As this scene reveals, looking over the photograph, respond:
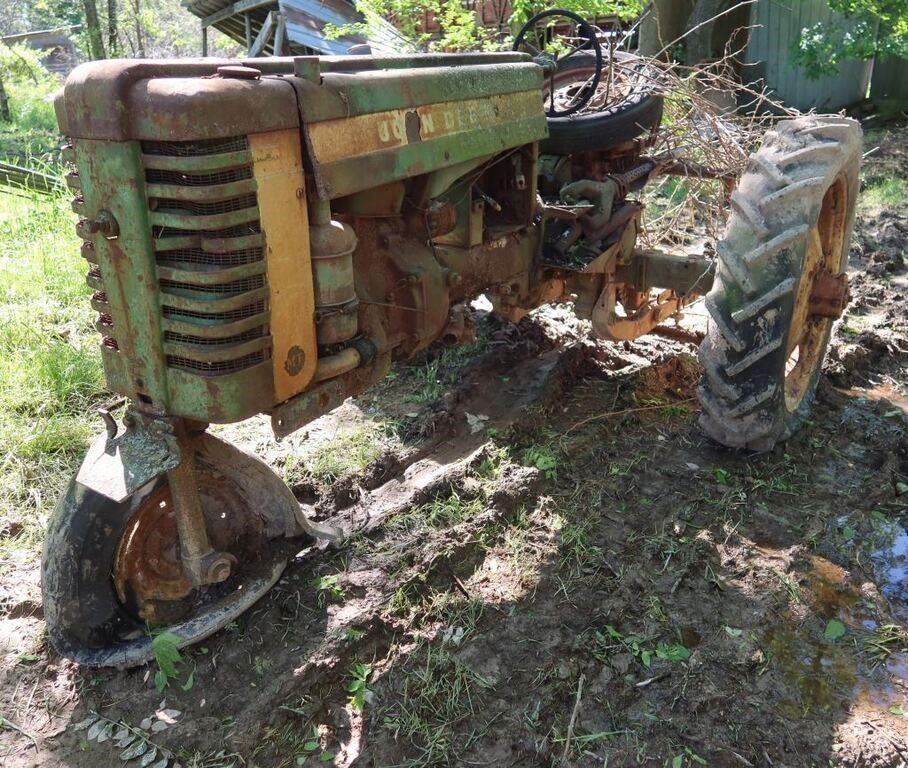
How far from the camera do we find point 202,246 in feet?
7.04

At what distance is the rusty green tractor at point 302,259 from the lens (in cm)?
213

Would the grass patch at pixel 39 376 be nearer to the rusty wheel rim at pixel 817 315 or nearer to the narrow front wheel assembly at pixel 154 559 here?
the narrow front wheel assembly at pixel 154 559

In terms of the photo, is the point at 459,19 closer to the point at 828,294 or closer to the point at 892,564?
the point at 828,294

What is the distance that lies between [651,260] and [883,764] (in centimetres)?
257

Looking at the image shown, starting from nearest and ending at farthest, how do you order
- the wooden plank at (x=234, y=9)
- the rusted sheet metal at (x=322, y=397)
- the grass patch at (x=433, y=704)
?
the grass patch at (x=433, y=704) → the rusted sheet metal at (x=322, y=397) → the wooden plank at (x=234, y=9)

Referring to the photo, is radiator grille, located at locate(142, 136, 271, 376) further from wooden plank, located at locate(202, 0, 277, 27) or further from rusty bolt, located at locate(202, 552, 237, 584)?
wooden plank, located at locate(202, 0, 277, 27)

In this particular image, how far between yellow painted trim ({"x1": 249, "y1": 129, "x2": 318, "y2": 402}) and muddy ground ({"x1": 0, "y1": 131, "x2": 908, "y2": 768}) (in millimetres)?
924

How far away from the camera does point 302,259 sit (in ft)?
7.68

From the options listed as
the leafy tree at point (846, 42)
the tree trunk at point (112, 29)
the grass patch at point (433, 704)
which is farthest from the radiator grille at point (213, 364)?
the tree trunk at point (112, 29)

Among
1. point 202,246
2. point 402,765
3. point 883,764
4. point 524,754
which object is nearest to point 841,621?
point 883,764

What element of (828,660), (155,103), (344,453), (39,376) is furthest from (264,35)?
(828,660)

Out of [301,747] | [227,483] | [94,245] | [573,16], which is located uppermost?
[573,16]

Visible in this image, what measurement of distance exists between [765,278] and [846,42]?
9.21m

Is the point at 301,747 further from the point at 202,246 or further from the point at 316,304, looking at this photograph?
the point at 202,246
